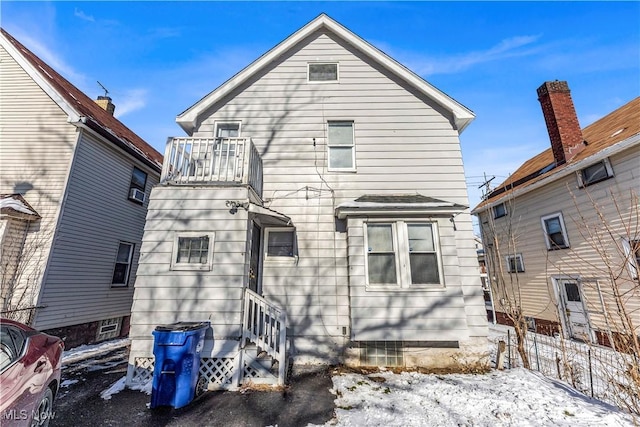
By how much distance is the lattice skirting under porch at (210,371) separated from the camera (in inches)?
204

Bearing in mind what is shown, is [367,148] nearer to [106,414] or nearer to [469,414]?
[469,414]

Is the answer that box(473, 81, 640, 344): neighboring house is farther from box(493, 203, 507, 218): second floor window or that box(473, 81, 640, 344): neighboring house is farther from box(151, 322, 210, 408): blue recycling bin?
box(151, 322, 210, 408): blue recycling bin

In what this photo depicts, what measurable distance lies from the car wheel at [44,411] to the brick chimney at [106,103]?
15.0 m

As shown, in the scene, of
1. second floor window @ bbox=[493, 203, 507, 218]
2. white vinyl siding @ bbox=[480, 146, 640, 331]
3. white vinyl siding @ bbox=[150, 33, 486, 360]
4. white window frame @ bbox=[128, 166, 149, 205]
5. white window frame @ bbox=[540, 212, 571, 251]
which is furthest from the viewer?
second floor window @ bbox=[493, 203, 507, 218]

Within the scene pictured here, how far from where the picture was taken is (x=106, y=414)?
430 centimetres

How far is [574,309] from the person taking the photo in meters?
10.4

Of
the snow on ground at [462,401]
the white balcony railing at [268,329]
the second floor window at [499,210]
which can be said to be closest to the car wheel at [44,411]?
the snow on ground at [462,401]

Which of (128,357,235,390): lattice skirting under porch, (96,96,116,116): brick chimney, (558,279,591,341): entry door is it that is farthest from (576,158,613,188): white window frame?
(96,96,116,116): brick chimney

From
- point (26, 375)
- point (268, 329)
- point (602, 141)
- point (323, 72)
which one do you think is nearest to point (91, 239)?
point (26, 375)

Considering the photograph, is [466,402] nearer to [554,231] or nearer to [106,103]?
[554,231]

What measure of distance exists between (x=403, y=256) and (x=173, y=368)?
16.9 ft

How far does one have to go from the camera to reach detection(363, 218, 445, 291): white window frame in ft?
20.7

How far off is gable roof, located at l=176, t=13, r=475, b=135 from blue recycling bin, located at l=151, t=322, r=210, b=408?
231 inches

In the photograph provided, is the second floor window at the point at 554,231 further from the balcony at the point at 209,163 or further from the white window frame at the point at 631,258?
the balcony at the point at 209,163
